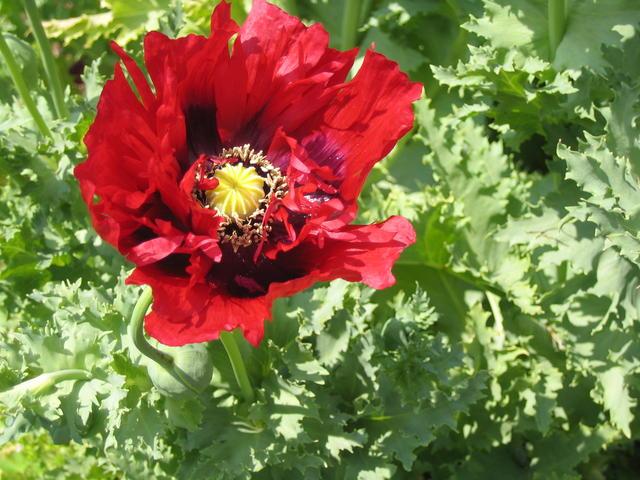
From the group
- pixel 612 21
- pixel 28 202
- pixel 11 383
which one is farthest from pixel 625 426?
pixel 28 202

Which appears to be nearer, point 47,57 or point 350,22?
point 47,57

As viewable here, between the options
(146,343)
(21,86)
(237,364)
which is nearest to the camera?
(146,343)

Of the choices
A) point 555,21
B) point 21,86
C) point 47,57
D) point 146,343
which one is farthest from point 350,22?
point 146,343

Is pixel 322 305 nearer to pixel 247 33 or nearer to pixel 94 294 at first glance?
pixel 94 294

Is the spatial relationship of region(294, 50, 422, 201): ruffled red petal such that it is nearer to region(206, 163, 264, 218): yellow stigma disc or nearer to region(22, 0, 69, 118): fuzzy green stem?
region(206, 163, 264, 218): yellow stigma disc

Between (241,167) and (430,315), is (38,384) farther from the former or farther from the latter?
(430,315)

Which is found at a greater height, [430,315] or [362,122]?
[362,122]

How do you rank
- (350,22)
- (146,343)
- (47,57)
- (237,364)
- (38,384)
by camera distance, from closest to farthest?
(146,343), (38,384), (237,364), (47,57), (350,22)
